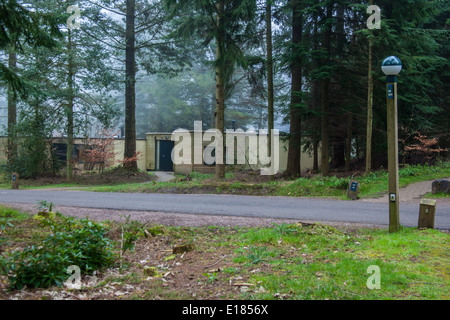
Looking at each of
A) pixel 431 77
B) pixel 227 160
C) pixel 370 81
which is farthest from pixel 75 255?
pixel 431 77

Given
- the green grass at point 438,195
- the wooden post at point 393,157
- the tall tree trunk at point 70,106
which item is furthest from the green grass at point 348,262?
the tall tree trunk at point 70,106

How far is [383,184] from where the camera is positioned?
12328mm

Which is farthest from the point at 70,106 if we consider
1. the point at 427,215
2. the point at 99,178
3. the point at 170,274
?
the point at 427,215

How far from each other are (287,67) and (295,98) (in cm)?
158

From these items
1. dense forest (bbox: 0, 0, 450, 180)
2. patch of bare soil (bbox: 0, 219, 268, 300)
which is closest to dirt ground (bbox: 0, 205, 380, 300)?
patch of bare soil (bbox: 0, 219, 268, 300)

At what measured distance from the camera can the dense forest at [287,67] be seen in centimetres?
1448

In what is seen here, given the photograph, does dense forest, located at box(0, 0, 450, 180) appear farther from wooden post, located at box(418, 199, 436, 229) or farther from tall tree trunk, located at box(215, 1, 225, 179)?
wooden post, located at box(418, 199, 436, 229)

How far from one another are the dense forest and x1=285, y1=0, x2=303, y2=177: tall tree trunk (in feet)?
0.15

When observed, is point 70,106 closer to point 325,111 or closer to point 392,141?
point 325,111

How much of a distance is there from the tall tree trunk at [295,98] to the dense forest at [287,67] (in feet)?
0.15

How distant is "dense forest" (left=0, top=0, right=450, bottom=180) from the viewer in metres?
14.5

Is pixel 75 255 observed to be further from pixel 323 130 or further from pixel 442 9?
pixel 442 9

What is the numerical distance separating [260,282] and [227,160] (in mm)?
18084

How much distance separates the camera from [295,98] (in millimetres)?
15586
